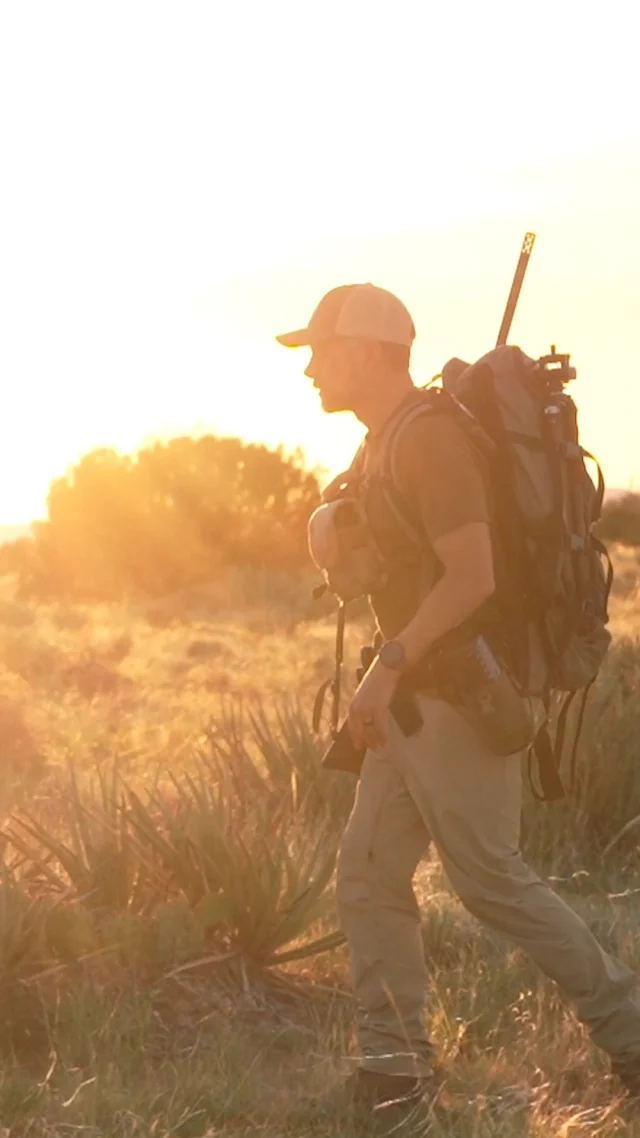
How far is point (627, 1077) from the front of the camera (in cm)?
491

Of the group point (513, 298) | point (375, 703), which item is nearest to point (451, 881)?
point (375, 703)

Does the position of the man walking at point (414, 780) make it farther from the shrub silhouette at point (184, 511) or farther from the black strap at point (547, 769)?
the shrub silhouette at point (184, 511)

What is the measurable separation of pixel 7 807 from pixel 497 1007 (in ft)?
15.2

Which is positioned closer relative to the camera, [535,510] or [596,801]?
[535,510]

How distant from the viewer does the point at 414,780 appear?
4.77m

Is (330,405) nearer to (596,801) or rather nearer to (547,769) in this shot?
(547,769)

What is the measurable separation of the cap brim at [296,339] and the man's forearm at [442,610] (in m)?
0.79

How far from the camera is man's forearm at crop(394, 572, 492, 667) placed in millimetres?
4484

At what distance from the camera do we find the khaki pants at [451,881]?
A: 15.4ft

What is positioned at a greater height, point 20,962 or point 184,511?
point 184,511

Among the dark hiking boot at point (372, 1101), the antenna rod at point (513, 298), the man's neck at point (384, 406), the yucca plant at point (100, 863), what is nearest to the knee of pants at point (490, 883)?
the dark hiking boot at point (372, 1101)

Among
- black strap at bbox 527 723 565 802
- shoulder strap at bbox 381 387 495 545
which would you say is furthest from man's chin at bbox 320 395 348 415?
black strap at bbox 527 723 565 802

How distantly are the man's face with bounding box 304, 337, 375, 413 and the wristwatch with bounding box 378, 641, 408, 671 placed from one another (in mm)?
678

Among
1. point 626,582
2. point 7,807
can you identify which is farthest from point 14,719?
point 626,582
